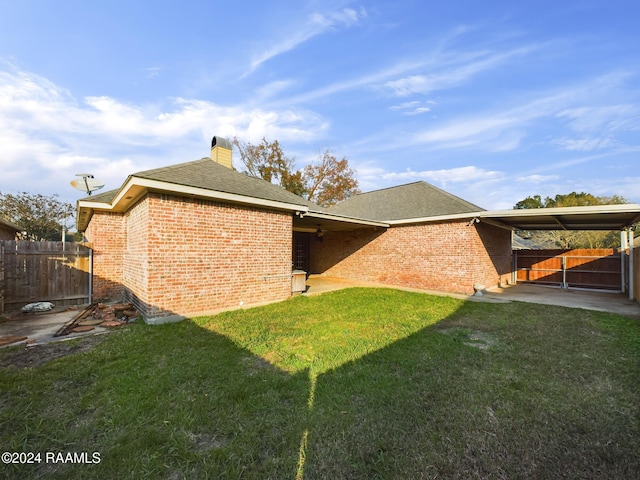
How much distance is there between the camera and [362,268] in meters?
13.3

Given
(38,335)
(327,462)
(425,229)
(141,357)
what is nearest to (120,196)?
(38,335)

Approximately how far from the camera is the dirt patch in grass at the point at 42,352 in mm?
3705

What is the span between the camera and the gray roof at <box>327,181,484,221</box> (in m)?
10.5

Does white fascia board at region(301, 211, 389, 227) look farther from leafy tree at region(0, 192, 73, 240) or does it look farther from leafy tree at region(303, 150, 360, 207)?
leafy tree at region(0, 192, 73, 240)

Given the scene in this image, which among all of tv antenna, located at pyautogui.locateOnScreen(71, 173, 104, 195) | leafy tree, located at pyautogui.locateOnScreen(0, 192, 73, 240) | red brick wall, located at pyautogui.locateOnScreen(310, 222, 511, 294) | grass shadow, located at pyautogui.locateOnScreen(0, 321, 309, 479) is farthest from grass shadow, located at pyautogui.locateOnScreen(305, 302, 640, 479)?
leafy tree, located at pyautogui.locateOnScreen(0, 192, 73, 240)

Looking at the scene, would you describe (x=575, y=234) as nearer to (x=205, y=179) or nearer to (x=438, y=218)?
(x=438, y=218)

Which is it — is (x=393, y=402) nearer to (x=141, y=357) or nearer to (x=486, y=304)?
(x=141, y=357)

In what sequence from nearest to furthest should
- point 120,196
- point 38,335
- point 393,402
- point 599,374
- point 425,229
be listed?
point 393,402 → point 599,374 → point 38,335 → point 120,196 → point 425,229

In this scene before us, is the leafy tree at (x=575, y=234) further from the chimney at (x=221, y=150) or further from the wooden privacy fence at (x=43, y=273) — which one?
the wooden privacy fence at (x=43, y=273)

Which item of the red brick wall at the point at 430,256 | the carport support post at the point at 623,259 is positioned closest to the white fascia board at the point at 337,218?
the red brick wall at the point at 430,256

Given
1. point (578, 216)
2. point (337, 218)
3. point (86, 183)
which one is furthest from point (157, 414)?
point (578, 216)

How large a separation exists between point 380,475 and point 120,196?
7.21 m

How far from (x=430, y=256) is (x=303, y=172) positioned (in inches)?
714

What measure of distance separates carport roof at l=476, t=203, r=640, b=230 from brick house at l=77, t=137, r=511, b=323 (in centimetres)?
73
